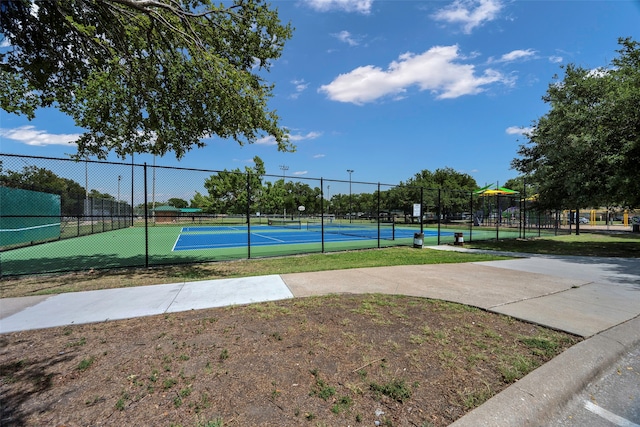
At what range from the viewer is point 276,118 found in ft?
30.4

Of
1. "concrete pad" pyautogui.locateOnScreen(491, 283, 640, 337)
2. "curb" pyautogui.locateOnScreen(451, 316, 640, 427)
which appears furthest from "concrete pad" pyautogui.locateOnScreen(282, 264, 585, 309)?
"curb" pyautogui.locateOnScreen(451, 316, 640, 427)

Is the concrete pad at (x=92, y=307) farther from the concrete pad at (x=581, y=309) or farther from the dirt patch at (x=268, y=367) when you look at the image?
the concrete pad at (x=581, y=309)

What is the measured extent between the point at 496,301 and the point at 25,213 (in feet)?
62.4

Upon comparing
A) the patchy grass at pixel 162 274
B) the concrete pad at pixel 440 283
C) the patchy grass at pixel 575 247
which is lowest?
the patchy grass at pixel 575 247

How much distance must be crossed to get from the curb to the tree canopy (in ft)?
36.3

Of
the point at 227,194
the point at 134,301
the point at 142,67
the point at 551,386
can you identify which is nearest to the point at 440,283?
the point at 551,386

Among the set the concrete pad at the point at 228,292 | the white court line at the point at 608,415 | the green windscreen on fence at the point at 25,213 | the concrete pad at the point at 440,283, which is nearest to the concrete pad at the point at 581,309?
the concrete pad at the point at 440,283

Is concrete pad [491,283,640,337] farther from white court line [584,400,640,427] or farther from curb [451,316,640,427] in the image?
white court line [584,400,640,427]

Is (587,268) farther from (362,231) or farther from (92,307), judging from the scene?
(362,231)

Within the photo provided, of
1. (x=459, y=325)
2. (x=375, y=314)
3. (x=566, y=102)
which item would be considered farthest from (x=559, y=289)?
(x=566, y=102)

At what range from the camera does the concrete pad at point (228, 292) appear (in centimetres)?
538

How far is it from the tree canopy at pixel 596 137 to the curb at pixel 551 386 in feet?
36.3

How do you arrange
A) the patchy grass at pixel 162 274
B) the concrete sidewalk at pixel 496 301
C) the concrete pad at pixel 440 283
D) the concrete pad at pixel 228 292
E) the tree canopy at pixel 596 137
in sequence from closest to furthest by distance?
1. the concrete sidewalk at pixel 496 301
2. the concrete pad at pixel 228 292
3. the concrete pad at pixel 440 283
4. the patchy grass at pixel 162 274
5. the tree canopy at pixel 596 137

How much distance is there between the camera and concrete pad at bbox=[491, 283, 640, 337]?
4.53m
